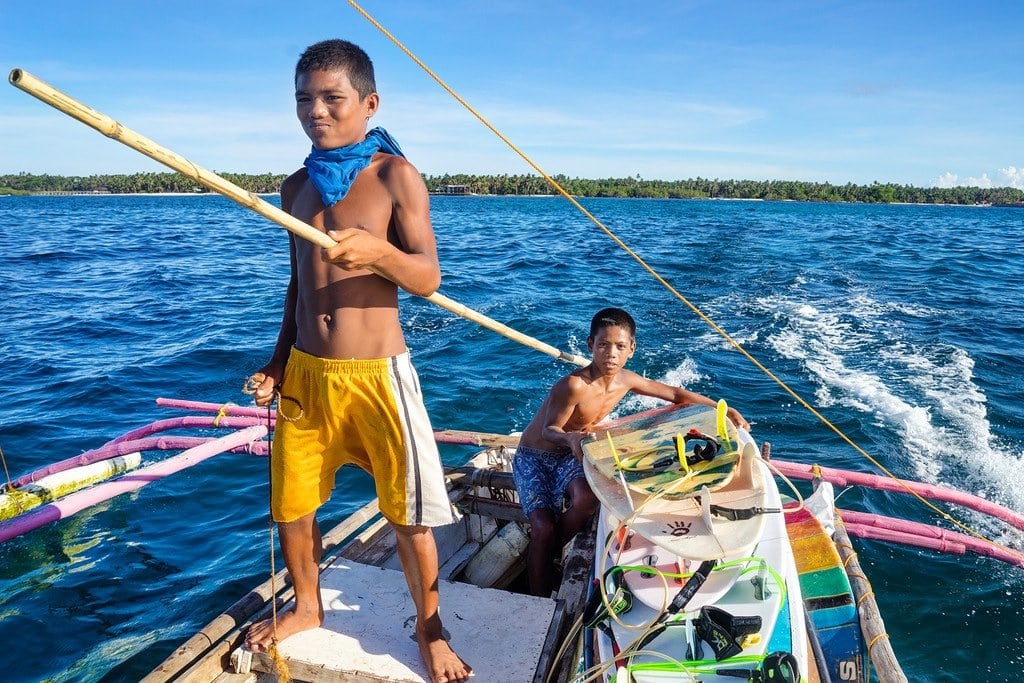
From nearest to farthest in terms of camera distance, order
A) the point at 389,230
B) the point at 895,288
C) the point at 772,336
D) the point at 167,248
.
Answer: the point at 389,230 < the point at 772,336 < the point at 895,288 < the point at 167,248

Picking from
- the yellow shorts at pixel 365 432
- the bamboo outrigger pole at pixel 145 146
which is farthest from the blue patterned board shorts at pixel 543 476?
the bamboo outrigger pole at pixel 145 146

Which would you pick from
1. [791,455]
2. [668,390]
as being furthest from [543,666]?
[791,455]

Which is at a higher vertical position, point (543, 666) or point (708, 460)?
point (708, 460)

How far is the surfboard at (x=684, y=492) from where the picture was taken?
2.98 meters

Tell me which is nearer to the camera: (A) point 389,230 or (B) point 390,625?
(A) point 389,230

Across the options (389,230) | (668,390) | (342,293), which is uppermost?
(389,230)

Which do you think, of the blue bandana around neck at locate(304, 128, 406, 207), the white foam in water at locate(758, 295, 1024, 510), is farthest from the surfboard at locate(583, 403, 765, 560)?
the white foam in water at locate(758, 295, 1024, 510)

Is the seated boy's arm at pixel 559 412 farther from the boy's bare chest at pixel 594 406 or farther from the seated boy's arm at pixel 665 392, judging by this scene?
the seated boy's arm at pixel 665 392

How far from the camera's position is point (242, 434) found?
22.5 ft

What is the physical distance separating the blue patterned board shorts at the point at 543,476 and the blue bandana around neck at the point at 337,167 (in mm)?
2335

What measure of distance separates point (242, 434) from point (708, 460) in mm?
5153

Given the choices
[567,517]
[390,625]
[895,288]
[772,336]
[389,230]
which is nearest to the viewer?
[389,230]

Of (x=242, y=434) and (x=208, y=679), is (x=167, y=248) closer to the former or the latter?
(x=242, y=434)

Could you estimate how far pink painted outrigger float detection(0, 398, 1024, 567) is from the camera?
5.43 m
